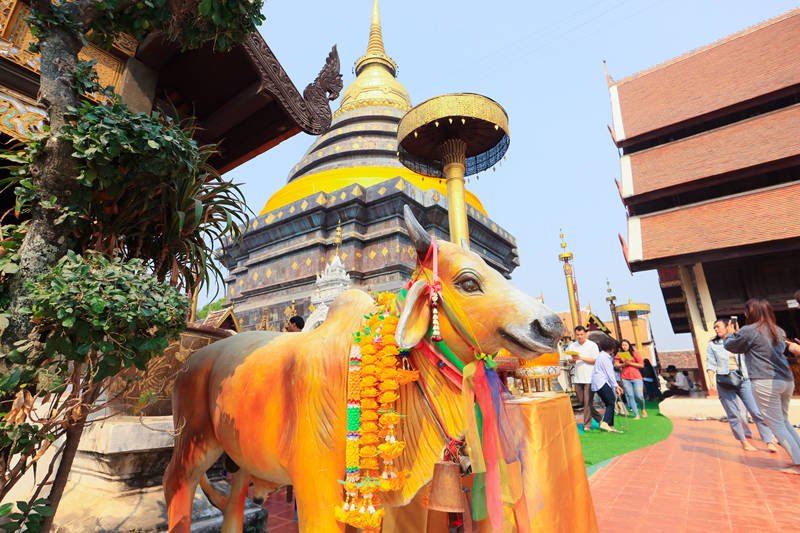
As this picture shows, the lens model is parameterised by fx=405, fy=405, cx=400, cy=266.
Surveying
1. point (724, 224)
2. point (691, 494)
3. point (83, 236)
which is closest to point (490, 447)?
point (83, 236)

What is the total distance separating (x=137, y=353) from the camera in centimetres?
184

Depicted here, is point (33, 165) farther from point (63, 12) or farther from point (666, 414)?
point (666, 414)

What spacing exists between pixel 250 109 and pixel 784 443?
7.34 meters

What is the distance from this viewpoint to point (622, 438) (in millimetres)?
7504

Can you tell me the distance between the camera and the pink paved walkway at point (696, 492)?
3.59 m

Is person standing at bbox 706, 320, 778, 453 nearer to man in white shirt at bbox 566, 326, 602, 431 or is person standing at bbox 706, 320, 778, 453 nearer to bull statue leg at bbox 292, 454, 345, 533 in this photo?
man in white shirt at bbox 566, 326, 602, 431

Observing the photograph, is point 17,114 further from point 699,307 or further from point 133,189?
point 699,307

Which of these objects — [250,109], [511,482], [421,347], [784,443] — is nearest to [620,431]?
[784,443]

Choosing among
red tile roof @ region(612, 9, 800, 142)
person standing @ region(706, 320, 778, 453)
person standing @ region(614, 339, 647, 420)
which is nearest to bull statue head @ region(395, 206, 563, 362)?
person standing @ region(706, 320, 778, 453)

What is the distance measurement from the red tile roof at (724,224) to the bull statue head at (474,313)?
48.9ft

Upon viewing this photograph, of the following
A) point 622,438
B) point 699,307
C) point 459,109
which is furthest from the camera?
point 699,307

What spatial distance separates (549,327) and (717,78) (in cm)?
2206

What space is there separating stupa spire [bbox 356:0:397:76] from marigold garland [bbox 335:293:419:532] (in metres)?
24.8

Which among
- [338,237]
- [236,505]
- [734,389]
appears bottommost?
[236,505]
